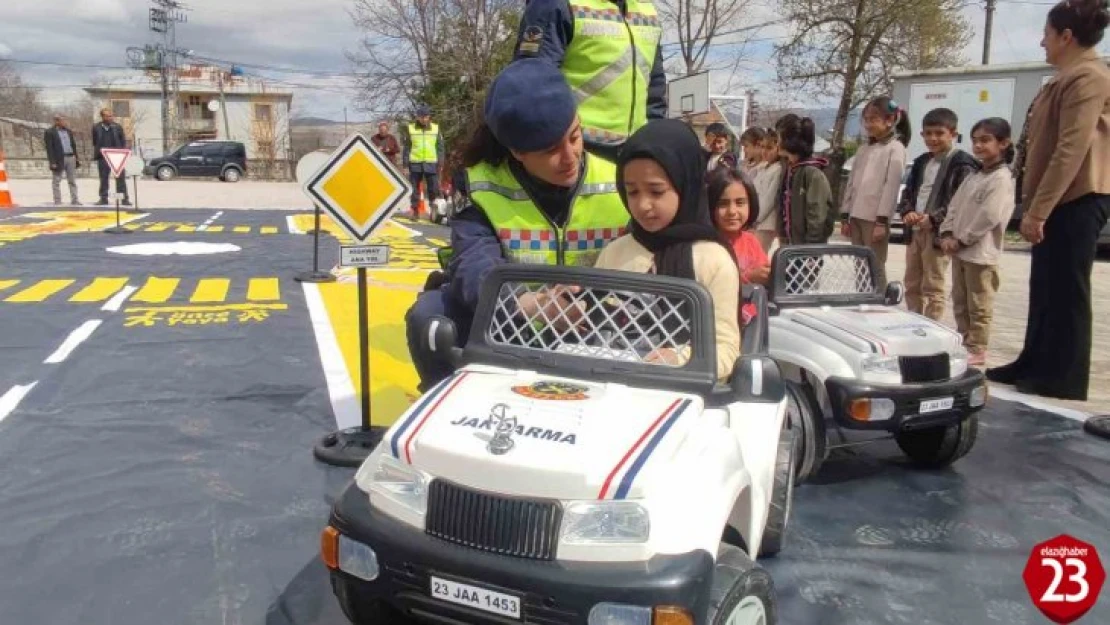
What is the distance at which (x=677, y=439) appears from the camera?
1.88 meters

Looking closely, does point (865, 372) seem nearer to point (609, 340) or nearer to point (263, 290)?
point (609, 340)

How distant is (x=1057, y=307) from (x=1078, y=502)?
1.58m

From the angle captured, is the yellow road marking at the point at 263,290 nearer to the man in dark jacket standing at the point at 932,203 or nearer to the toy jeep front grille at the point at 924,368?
the man in dark jacket standing at the point at 932,203

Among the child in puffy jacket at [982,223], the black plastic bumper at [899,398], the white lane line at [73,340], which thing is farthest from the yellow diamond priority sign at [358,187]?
the child in puffy jacket at [982,223]

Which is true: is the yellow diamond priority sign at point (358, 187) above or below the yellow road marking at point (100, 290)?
above

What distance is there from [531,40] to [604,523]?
2113 mm

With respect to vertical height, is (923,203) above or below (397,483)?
above

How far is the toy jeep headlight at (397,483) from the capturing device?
6.16 ft

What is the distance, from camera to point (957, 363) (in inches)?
137

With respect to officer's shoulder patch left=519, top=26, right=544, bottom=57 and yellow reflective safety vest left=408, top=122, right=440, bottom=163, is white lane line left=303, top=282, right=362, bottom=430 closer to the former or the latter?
officer's shoulder patch left=519, top=26, right=544, bottom=57

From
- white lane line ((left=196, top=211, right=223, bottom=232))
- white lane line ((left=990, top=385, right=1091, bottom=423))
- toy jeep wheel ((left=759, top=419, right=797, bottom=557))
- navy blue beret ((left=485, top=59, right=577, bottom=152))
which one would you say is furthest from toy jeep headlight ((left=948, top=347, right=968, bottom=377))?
white lane line ((left=196, top=211, right=223, bottom=232))

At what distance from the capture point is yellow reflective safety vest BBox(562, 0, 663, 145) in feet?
11.1

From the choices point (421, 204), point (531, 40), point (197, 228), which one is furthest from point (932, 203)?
point (421, 204)

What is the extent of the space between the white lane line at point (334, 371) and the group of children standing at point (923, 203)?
216cm
